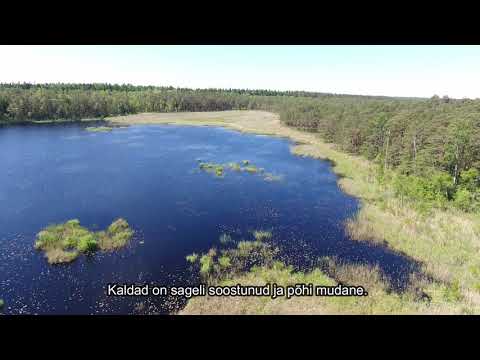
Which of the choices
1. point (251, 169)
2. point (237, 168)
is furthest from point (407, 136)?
point (237, 168)

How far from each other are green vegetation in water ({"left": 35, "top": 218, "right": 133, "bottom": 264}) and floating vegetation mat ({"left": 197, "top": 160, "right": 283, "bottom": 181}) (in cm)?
1886

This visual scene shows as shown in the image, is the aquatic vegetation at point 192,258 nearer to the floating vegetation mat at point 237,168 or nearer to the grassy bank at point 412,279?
the grassy bank at point 412,279

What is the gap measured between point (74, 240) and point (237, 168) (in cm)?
2555

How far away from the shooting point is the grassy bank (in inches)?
606

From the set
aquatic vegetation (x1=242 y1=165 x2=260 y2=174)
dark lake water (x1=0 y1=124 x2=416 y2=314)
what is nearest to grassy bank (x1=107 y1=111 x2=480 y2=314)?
dark lake water (x1=0 y1=124 x2=416 y2=314)

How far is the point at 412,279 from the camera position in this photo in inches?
715

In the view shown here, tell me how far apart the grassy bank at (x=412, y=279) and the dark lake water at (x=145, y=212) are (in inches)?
64.6

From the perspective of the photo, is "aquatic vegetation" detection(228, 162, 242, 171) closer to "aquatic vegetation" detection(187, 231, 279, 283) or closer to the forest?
the forest

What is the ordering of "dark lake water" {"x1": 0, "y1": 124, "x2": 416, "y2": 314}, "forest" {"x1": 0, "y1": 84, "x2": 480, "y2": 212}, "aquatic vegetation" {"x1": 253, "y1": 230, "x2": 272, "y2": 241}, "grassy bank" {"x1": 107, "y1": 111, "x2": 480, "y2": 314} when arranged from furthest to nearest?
"forest" {"x1": 0, "y1": 84, "x2": 480, "y2": 212}, "aquatic vegetation" {"x1": 253, "y1": 230, "x2": 272, "y2": 241}, "dark lake water" {"x1": 0, "y1": 124, "x2": 416, "y2": 314}, "grassy bank" {"x1": 107, "y1": 111, "x2": 480, "y2": 314}
